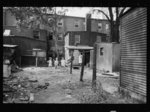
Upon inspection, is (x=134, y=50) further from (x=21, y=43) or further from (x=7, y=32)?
(x=7, y=32)

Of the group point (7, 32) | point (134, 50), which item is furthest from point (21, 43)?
point (134, 50)

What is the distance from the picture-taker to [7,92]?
24.3 feet

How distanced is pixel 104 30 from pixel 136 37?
3207 cm

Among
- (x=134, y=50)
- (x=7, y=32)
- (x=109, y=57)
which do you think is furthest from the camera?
(x=7, y=32)

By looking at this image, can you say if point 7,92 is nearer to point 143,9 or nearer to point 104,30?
point 143,9

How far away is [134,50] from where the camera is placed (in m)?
6.80

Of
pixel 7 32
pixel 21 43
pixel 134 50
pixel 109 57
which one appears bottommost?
pixel 109 57

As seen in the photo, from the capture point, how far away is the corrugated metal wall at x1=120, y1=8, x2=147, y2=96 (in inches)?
→ 241

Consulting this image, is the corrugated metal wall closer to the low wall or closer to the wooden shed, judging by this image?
the wooden shed

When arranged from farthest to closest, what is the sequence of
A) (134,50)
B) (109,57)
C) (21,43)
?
(21,43), (109,57), (134,50)

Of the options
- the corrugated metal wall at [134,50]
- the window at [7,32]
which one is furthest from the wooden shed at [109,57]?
the window at [7,32]

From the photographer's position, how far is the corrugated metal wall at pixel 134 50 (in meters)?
6.13

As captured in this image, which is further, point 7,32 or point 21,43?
point 7,32
